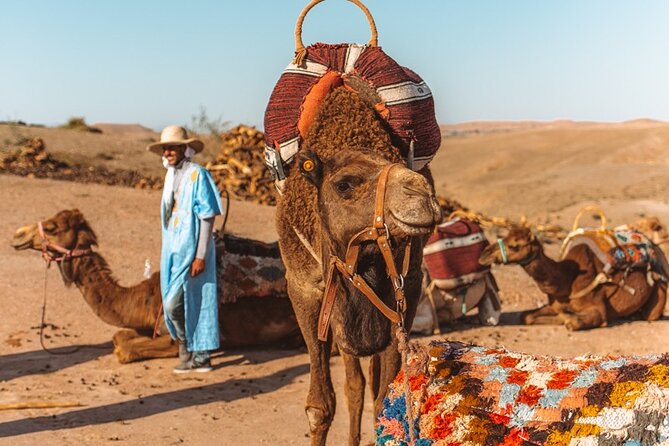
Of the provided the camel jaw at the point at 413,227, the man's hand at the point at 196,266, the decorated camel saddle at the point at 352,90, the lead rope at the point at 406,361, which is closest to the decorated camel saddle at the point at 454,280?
the man's hand at the point at 196,266

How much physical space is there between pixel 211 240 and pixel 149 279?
1115 mm

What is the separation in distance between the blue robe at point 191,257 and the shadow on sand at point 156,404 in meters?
0.52

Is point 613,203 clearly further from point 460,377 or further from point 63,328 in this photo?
point 460,377

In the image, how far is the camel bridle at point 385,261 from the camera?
138 inches

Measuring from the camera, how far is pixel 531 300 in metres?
10.8

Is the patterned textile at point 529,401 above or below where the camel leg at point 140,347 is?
above

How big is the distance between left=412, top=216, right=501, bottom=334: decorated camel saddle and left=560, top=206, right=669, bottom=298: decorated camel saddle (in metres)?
1.05

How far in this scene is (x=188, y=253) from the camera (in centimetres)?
720

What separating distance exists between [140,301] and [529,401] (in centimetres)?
499

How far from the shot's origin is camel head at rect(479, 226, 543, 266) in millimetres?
8898

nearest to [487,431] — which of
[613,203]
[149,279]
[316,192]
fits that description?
[316,192]

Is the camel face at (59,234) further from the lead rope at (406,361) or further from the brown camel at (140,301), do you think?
the lead rope at (406,361)

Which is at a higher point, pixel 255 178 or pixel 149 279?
pixel 255 178

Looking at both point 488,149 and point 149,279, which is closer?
point 149,279
